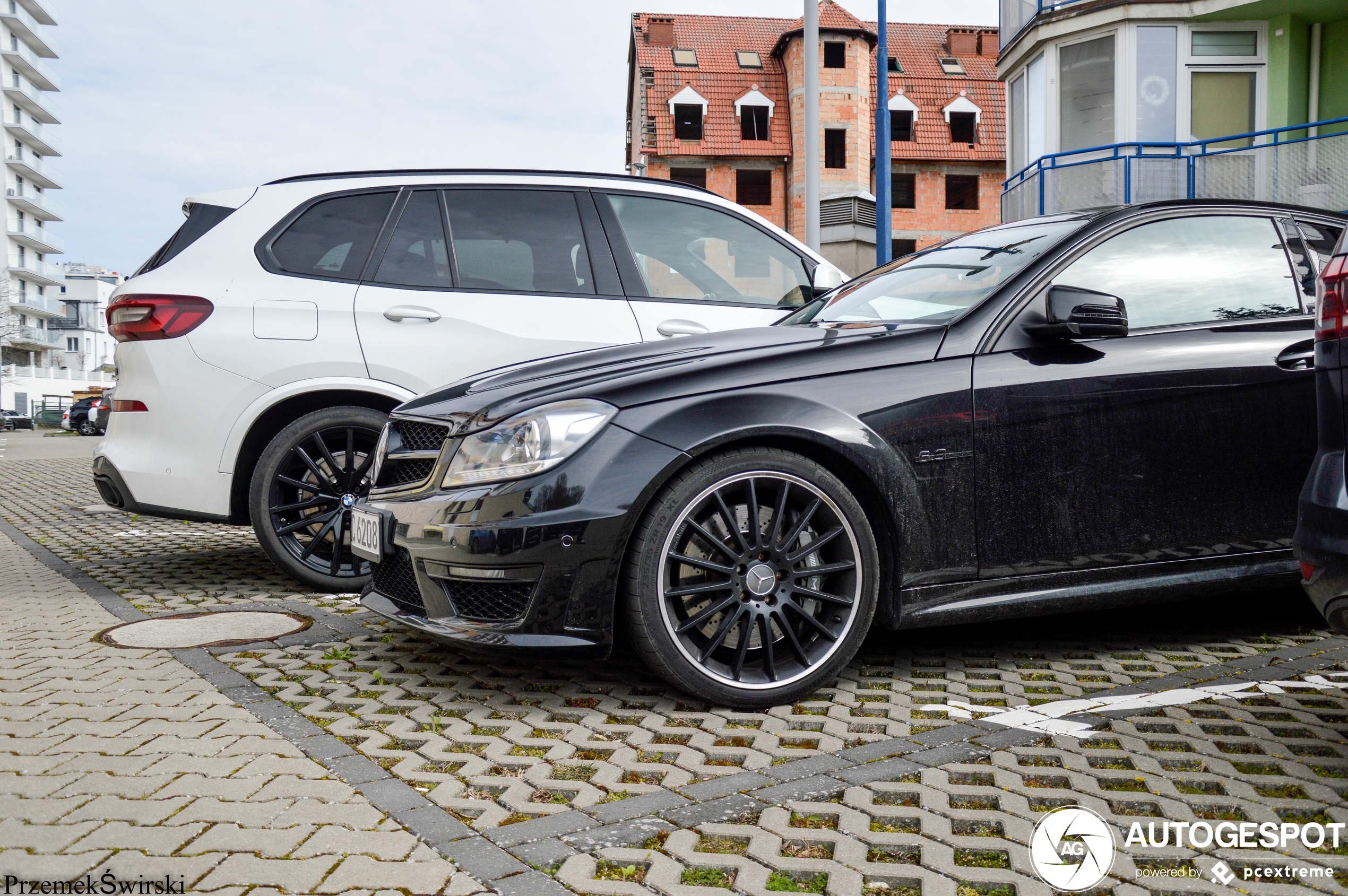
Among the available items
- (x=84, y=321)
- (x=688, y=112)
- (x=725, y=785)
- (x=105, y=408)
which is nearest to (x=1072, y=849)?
(x=725, y=785)

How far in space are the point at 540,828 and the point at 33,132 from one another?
94734 millimetres

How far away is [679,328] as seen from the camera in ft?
18.5

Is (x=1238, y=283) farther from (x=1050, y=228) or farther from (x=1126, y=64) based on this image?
(x=1126, y=64)

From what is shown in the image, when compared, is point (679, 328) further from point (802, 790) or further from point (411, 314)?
point (802, 790)

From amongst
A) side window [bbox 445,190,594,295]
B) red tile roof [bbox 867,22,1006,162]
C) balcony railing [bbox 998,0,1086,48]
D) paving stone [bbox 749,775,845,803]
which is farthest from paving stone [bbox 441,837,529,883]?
red tile roof [bbox 867,22,1006,162]

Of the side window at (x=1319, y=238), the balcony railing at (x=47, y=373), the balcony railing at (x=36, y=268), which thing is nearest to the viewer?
the side window at (x=1319, y=238)

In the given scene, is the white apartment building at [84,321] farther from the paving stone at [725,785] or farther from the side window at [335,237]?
the paving stone at [725,785]

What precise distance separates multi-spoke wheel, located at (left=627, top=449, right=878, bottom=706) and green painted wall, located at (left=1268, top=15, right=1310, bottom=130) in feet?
53.8

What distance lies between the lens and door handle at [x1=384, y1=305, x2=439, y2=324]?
17.8ft

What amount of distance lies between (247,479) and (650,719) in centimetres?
274

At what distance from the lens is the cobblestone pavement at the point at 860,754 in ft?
7.98

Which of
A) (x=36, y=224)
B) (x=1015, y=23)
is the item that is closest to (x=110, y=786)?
(x=1015, y=23)

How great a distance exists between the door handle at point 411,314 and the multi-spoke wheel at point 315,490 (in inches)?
18.5

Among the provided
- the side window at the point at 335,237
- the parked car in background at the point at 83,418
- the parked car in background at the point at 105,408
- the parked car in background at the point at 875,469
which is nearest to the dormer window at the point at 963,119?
the parked car in background at the point at 83,418
